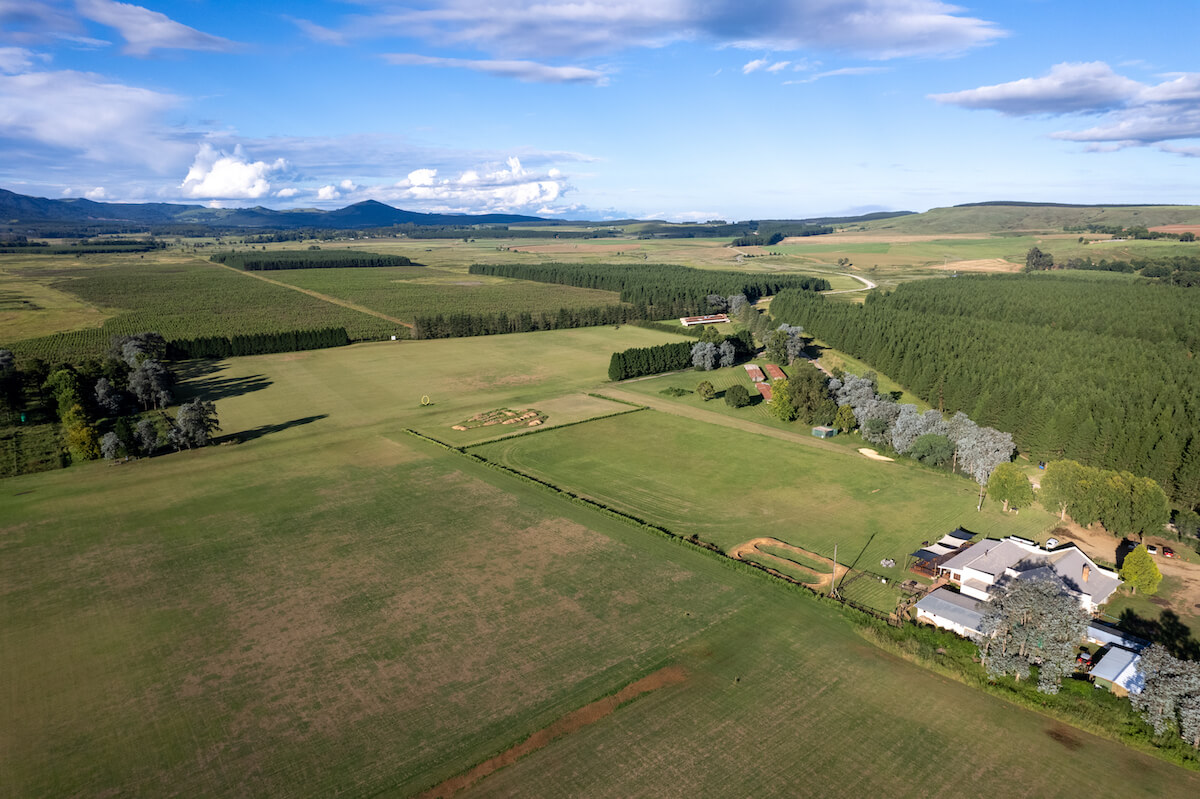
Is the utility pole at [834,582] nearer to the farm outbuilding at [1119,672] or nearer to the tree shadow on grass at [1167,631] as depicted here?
the farm outbuilding at [1119,672]

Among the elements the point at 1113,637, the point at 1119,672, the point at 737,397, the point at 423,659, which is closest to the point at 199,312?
the point at 737,397

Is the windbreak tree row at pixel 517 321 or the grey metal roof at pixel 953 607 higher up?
the windbreak tree row at pixel 517 321

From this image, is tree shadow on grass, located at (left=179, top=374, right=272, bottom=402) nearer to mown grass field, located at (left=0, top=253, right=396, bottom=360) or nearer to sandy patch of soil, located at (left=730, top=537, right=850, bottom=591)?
mown grass field, located at (left=0, top=253, right=396, bottom=360)

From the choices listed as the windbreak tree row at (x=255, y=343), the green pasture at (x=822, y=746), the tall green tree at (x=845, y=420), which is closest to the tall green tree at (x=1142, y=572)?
the green pasture at (x=822, y=746)

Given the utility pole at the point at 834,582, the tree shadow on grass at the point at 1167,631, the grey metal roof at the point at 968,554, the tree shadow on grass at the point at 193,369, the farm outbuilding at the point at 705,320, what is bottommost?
the tree shadow on grass at the point at 1167,631

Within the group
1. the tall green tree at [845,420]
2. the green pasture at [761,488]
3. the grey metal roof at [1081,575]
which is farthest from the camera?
the tall green tree at [845,420]

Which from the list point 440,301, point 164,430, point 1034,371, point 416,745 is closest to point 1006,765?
point 416,745

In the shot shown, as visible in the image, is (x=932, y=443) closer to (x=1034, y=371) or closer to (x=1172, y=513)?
(x=1172, y=513)
